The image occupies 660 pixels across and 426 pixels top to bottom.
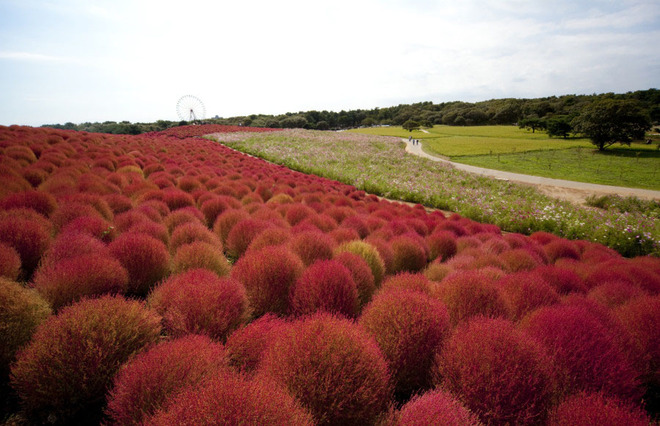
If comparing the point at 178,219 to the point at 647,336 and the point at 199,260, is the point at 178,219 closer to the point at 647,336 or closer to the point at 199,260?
the point at 199,260

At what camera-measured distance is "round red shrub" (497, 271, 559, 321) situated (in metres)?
3.21

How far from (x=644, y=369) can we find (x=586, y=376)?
112 cm

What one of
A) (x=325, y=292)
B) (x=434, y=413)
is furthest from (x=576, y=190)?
(x=434, y=413)

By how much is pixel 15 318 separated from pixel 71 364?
0.66 meters

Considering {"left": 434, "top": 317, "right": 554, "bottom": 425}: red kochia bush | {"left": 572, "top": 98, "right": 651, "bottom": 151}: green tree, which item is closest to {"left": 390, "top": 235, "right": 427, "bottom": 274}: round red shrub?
{"left": 434, "top": 317, "right": 554, "bottom": 425}: red kochia bush

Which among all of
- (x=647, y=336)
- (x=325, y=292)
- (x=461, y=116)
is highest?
(x=461, y=116)

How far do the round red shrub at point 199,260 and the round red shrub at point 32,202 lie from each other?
2236 millimetres

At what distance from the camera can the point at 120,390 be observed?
150 cm

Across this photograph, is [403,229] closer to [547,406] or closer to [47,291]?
[547,406]

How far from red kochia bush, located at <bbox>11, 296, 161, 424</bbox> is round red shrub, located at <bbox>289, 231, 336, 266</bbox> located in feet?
7.05

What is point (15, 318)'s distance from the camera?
6.23 ft

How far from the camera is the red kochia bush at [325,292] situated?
8.96 ft

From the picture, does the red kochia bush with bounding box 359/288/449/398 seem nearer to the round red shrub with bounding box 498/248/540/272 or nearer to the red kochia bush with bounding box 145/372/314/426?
the red kochia bush with bounding box 145/372/314/426

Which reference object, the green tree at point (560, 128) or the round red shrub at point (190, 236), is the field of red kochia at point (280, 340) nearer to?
the round red shrub at point (190, 236)
